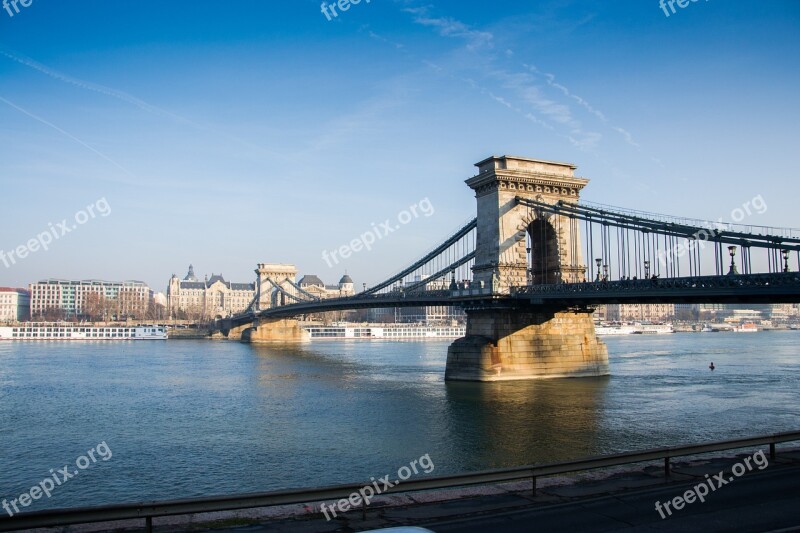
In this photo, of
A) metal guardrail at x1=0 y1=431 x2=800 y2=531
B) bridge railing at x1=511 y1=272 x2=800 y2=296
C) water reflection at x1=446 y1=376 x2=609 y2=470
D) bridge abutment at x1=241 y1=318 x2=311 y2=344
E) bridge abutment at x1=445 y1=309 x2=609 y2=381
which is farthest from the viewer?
bridge abutment at x1=241 y1=318 x2=311 y2=344

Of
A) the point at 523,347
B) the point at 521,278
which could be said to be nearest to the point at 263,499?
the point at 523,347

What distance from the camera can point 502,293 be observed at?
48.3 metres

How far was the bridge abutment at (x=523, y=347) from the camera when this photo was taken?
1896 inches

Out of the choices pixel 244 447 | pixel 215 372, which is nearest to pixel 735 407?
pixel 244 447

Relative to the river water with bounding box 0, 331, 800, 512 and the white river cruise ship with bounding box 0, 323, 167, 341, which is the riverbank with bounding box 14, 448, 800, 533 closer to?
the river water with bounding box 0, 331, 800, 512

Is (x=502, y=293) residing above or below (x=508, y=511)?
above

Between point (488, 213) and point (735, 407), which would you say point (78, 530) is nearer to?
point (735, 407)

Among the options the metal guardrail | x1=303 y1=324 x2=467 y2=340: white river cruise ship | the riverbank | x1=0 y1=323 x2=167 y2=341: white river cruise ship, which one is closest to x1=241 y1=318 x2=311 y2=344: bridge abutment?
x1=303 y1=324 x2=467 y2=340: white river cruise ship

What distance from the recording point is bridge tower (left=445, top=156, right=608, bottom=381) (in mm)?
48625

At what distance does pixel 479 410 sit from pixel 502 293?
1437cm

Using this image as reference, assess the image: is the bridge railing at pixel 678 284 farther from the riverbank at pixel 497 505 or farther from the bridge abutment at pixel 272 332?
the bridge abutment at pixel 272 332

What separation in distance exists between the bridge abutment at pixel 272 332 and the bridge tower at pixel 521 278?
Answer: 8167cm

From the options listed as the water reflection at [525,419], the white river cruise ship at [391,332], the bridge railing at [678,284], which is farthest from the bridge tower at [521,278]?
the white river cruise ship at [391,332]

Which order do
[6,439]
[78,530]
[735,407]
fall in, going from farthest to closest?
[735,407] → [6,439] → [78,530]
